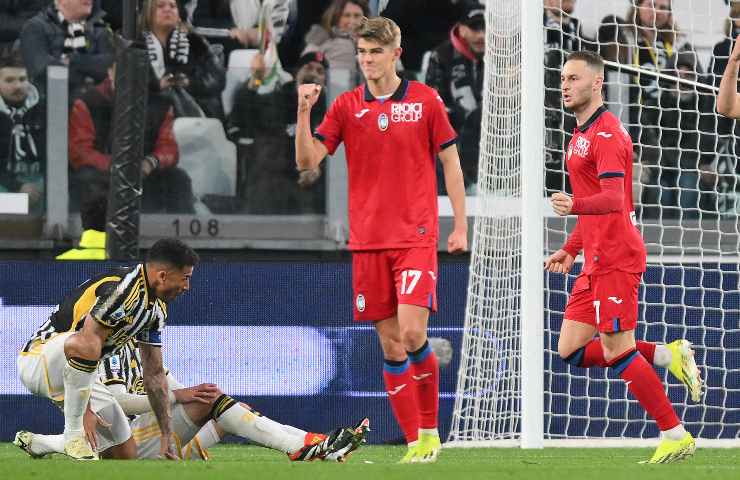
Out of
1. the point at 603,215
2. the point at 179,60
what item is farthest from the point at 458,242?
the point at 179,60

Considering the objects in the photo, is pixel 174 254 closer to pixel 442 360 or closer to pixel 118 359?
pixel 118 359

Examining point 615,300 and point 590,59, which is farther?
point 590,59

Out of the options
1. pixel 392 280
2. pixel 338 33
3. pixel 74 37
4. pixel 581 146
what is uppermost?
pixel 338 33

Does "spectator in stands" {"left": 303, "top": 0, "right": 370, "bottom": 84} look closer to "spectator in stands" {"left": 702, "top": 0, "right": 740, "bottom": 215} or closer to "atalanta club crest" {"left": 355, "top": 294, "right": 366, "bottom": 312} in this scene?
"spectator in stands" {"left": 702, "top": 0, "right": 740, "bottom": 215}

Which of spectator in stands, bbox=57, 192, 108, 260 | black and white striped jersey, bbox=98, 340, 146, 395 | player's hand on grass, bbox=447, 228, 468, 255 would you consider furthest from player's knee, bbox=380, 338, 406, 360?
spectator in stands, bbox=57, 192, 108, 260

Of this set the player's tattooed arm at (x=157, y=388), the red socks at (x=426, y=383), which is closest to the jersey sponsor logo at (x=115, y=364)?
the player's tattooed arm at (x=157, y=388)

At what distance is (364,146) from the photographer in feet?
19.2

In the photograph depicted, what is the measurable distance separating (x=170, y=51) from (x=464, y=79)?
2328 millimetres

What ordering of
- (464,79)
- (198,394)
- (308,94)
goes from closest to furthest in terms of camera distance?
(308,94) < (198,394) < (464,79)

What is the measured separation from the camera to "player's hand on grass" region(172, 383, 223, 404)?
6008mm

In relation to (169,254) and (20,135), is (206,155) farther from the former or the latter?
(169,254)

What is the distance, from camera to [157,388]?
19.0 feet

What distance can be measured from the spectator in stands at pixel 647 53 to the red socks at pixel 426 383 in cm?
425

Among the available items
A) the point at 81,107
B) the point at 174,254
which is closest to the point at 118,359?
the point at 174,254
